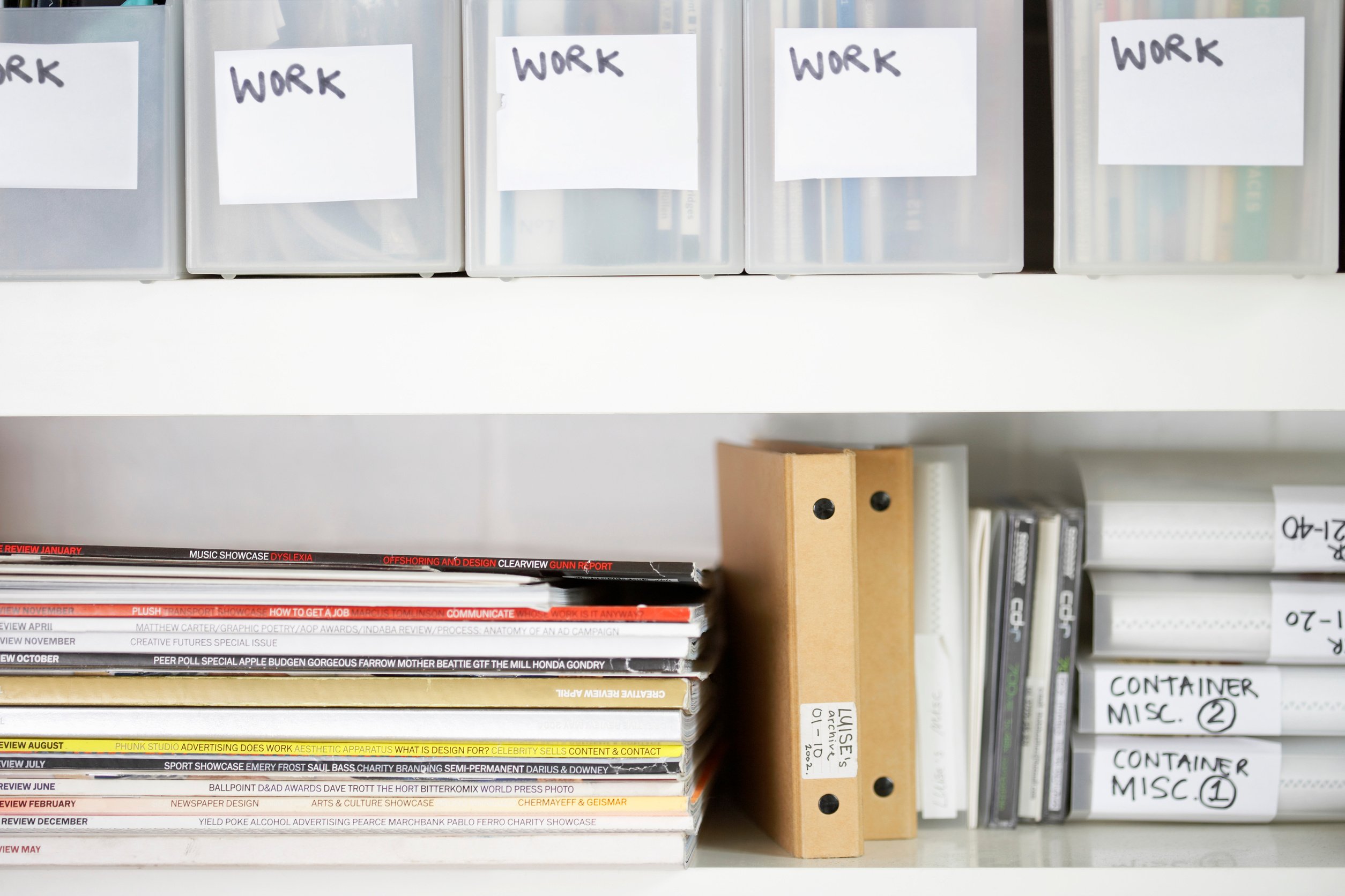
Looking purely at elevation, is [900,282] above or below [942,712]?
above

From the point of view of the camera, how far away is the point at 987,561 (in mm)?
771

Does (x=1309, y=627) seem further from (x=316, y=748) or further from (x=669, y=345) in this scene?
(x=316, y=748)

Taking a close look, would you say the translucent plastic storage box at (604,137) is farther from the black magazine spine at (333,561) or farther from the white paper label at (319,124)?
the black magazine spine at (333,561)

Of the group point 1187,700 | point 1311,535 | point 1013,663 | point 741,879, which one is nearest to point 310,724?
point 741,879

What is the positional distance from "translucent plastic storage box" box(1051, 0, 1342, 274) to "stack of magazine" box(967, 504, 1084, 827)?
0.25 metres

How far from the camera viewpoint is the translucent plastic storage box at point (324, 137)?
600mm

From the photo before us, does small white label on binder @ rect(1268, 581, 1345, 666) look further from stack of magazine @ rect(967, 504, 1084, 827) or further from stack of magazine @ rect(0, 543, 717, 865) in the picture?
stack of magazine @ rect(0, 543, 717, 865)

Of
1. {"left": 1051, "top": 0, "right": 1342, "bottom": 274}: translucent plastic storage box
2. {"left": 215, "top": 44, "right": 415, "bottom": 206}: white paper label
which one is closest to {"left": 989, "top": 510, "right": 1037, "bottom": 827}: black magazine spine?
{"left": 1051, "top": 0, "right": 1342, "bottom": 274}: translucent plastic storage box

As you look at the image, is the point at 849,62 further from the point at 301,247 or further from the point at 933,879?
the point at 933,879

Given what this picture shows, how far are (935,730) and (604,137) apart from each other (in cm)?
52

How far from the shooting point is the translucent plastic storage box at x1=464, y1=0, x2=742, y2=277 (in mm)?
592

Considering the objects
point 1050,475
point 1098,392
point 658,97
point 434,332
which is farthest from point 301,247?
point 1050,475

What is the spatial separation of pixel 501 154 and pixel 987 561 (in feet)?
1.54

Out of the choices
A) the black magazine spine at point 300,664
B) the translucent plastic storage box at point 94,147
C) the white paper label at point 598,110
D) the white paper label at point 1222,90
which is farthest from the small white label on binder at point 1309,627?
the translucent plastic storage box at point 94,147
